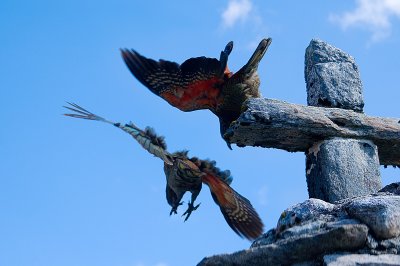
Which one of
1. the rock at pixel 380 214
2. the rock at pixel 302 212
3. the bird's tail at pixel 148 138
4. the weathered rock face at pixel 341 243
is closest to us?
the weathered rock face at pixel 341 243

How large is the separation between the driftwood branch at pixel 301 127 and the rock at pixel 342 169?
100mm

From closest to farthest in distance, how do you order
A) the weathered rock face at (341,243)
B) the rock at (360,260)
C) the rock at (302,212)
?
the rock at (360,260) → the weathered rock face at (341,243) → the rock at (302,212)

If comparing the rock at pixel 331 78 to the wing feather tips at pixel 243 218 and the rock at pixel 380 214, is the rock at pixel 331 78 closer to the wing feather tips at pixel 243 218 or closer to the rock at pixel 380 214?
the wing feather tips at pixel 243 218

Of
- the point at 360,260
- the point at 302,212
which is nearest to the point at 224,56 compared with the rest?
the point at 302,212

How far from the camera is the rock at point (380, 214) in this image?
437 cm

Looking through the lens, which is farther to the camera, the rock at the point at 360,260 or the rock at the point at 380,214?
the rock at the point at 380,214

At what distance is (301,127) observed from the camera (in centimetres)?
668

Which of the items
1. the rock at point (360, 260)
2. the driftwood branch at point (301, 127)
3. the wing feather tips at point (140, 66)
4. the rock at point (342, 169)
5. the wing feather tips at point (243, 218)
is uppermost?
the wing feather tips at point (140, 66)

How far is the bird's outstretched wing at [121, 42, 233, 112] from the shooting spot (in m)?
7.15

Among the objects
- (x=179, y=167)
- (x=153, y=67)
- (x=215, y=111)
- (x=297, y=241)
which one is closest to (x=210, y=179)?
(x=179, y=167)

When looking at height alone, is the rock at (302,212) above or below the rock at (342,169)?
below

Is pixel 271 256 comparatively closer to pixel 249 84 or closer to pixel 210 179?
pixel 210 179

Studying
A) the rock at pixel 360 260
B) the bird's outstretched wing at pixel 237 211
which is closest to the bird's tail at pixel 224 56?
the bird's outstretched wing at pixel 237 211

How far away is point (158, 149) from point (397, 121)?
2.57 meters
